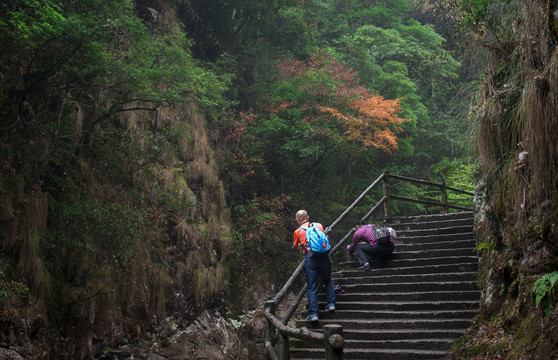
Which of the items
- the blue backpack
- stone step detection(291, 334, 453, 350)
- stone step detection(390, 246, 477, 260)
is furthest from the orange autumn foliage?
stone step detection(291, 334, 453, 350)

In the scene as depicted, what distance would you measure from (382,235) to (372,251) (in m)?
0.41

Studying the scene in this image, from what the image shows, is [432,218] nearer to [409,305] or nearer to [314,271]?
[409,305]

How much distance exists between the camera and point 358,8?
74.8 ft

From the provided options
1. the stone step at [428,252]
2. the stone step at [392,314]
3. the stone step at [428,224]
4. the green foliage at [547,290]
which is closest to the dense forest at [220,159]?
the green foliage at [547,290]

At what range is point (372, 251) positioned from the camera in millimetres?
7719

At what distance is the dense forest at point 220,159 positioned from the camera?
4906mm

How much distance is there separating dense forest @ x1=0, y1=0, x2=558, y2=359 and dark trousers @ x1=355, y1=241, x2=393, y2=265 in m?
1.54

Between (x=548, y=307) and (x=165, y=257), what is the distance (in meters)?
9.16

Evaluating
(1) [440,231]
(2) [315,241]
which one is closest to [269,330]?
(2) [315,241]

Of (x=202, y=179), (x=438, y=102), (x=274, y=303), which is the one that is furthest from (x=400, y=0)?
(x=274, y=303)

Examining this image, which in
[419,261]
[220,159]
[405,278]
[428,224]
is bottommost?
[405,278]

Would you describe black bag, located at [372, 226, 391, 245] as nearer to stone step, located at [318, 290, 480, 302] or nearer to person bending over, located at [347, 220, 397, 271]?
person bending over, located at [347, 220, 397, 271]

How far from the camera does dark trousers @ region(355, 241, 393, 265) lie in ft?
25.1

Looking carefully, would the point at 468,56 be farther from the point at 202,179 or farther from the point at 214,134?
the point at 214,134
